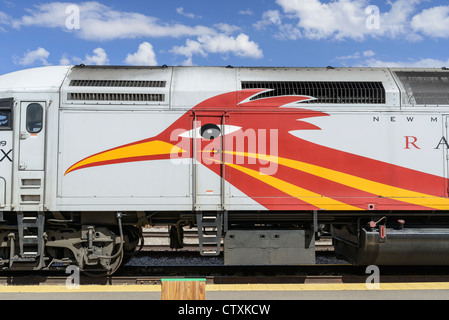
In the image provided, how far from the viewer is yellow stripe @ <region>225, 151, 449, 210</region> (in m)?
6.84

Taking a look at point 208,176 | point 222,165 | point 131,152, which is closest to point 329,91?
point 222,165

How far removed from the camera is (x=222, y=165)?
682cm

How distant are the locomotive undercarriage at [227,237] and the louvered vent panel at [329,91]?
6.93 feet

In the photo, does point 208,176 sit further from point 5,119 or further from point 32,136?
point 5,119

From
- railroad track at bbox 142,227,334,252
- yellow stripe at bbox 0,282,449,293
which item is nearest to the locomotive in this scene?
yellow stripe at bbox 0,282,449,293

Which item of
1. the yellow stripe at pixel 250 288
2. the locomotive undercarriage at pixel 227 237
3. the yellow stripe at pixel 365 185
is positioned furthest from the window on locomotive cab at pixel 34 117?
the yellow stripe at pixel 365 185

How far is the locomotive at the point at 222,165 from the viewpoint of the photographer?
677 centimetres

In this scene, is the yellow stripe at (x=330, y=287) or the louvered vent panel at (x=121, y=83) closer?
the yellow stripe at (x=330, y=287)

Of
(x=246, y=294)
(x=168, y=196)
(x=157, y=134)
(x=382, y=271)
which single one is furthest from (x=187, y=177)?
(x=382, y=271)

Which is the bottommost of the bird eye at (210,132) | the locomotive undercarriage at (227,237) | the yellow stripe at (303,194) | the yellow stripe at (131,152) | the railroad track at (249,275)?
the railroad track at (249,275)

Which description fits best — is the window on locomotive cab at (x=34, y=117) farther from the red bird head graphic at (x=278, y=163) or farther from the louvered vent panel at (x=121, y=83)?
the red bird head graphic at (x=278, y=163)

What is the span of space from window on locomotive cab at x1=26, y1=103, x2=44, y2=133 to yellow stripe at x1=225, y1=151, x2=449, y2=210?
355 cm

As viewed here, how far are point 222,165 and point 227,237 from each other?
1.34m

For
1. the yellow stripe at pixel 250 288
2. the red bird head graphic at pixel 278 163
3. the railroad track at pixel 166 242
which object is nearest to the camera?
the yellow stripe at pixel 250 288
